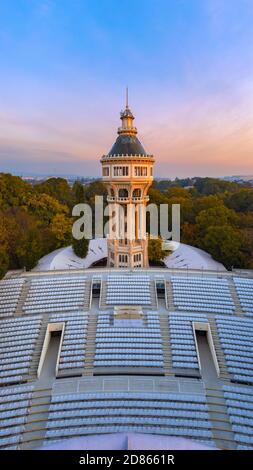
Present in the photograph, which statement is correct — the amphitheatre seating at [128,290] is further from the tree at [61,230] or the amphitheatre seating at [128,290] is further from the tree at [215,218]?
the tree at [215,218]

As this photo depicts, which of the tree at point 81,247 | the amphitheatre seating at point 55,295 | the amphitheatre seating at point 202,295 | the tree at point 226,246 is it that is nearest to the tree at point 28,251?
the tree at point 81,247

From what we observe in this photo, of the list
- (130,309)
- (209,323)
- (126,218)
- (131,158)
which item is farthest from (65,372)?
(131,158)

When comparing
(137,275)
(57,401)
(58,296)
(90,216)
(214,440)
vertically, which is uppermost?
(90,216)

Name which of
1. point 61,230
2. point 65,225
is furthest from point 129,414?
point 65,225

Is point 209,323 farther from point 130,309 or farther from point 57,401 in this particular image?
point 57,401

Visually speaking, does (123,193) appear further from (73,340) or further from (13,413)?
(13,413)

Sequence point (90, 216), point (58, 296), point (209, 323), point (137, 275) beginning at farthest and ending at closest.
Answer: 1. point (90, 216)
2. point (137, 275)
3. point (58, 296)
4. point (209, 323)

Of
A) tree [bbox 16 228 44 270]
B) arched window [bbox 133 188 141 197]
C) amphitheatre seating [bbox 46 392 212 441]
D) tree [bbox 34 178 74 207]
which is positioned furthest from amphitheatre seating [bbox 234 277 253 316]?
tree [bbox 34 178 74 207]
